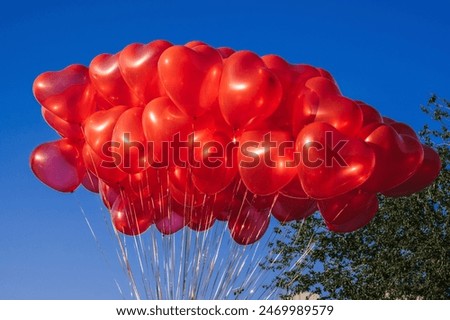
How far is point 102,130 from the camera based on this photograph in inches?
245

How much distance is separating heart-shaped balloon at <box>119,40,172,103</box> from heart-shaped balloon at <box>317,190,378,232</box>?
74.1 inches

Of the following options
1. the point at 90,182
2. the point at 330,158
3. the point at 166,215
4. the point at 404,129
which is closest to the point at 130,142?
the point at 166,215

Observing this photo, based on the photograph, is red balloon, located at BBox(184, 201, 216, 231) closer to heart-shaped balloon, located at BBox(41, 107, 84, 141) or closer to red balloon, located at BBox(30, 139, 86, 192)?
red balloon, located at BBox(30, 139, 86, 192)

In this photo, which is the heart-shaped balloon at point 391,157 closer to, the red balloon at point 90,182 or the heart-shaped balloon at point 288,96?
the heart-shaped balloon at point 288,96

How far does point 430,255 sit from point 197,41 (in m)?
8.07

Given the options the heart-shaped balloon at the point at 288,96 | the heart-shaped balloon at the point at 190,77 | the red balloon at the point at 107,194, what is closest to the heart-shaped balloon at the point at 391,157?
the heart-shaped balloon at the point at 288,96

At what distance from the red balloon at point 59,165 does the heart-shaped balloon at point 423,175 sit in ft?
9.52

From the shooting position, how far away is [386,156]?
19.3 feet

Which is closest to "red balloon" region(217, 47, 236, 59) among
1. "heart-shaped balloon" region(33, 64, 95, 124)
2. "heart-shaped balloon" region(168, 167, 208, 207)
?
"heart-shaped balloon" region(168, 167, 208, 207)

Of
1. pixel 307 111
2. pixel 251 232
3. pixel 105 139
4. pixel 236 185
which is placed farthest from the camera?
pixel 251 232

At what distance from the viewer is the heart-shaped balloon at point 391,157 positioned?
584 centimetres
